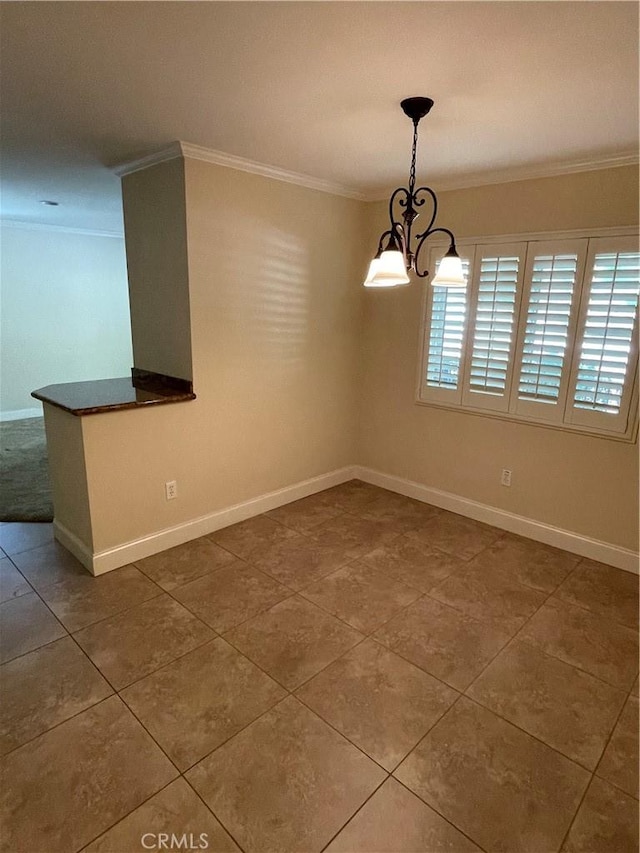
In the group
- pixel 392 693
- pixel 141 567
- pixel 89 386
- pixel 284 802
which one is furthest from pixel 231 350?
pixel 284 802

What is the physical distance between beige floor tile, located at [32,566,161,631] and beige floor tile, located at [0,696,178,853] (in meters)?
0.63

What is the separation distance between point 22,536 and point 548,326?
145 inches

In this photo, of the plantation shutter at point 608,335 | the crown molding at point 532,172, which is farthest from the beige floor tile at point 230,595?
the crown molding at point 532,172

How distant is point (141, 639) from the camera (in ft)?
7.27

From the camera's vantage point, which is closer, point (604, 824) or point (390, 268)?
point (604, 824)

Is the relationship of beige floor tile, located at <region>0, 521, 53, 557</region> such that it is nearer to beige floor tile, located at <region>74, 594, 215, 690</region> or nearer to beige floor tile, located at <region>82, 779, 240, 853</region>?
beige floor tile, located at <region>74, 594, 215, 690</region>

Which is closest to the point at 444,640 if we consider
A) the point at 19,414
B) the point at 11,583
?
the point at 11,583

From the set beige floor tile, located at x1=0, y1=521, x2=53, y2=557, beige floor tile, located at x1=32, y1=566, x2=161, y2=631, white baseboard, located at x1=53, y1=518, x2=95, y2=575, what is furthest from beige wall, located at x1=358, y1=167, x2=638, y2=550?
beige floor tile, located at x1=0, y1=521, x2=53, y2=557

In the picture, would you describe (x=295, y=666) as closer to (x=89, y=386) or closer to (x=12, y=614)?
(x=12, y=614)

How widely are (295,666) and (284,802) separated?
1.93 ft

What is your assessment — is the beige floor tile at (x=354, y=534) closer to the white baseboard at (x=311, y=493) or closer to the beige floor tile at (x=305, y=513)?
the beige floor tile at (x=305, y=513)

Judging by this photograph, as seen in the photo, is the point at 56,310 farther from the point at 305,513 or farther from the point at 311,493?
the point at 305,513

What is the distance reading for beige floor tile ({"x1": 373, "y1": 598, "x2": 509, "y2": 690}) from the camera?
2.10m

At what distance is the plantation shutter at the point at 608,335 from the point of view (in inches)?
103
